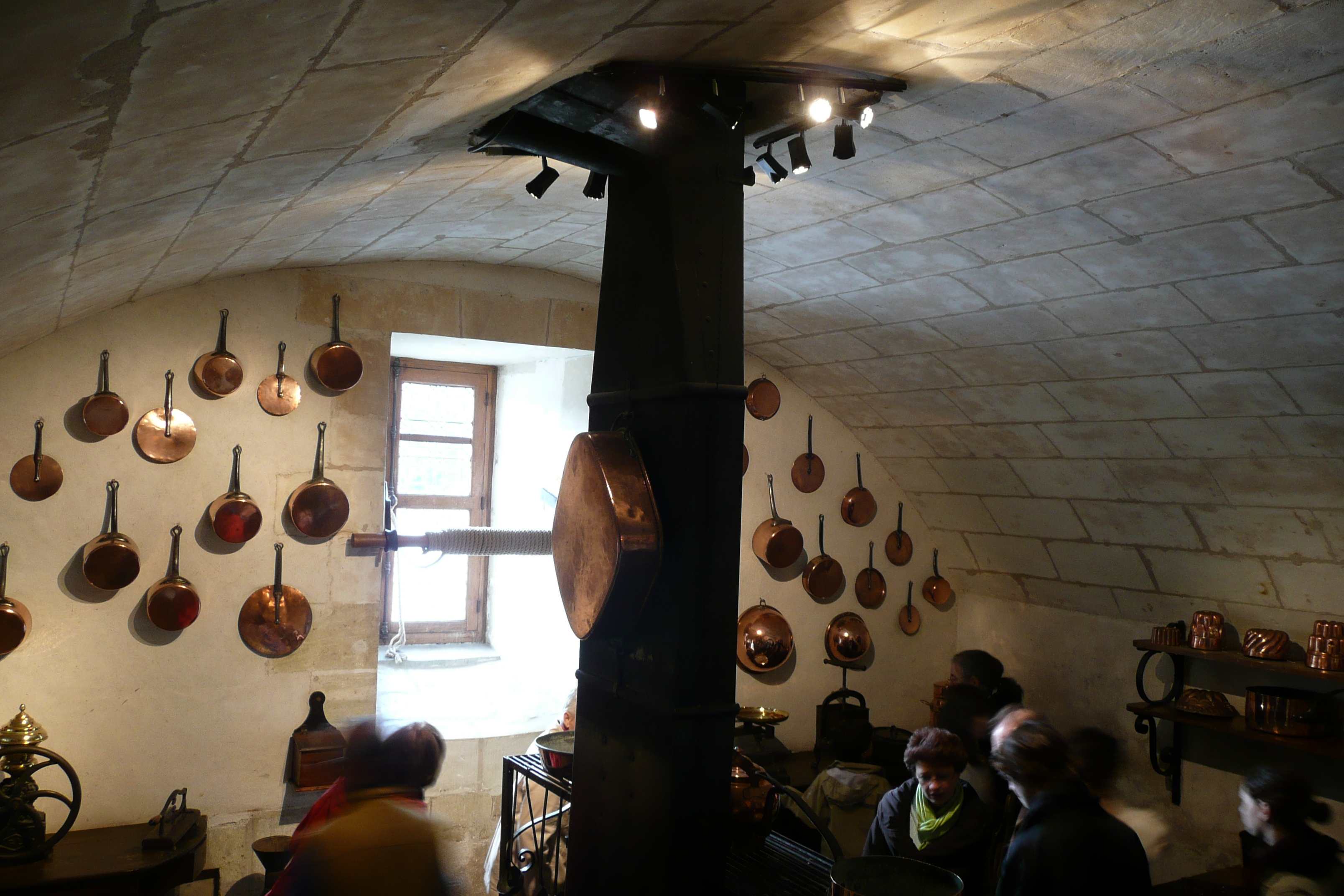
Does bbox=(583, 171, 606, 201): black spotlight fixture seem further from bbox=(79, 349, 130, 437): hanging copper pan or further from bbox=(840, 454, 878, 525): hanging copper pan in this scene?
bbox=(840, 454, 878, 525): hanging copper pan

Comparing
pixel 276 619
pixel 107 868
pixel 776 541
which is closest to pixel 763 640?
pixel 776 541

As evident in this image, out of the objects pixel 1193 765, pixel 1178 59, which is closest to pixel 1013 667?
pixel 1193 765

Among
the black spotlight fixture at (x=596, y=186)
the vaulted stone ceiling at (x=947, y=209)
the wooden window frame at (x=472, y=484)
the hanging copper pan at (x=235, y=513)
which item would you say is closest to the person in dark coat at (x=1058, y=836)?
the vaulted stone ceiling at (x=947, y=209)

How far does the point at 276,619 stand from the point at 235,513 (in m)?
0.46

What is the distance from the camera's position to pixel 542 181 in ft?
8.56

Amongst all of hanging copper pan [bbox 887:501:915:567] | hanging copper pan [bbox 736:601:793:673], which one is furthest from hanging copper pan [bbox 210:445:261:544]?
hanging copper pan [bbox 887:501:915:567]

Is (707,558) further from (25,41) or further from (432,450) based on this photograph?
(432,450)

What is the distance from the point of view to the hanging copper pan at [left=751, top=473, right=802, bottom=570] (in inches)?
198

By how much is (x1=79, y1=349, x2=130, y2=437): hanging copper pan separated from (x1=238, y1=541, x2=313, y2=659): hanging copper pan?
2.49 ft

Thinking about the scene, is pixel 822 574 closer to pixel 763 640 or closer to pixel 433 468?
pixel 763 640

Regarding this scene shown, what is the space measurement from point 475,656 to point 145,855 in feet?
6.97

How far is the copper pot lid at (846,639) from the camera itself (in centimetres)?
522

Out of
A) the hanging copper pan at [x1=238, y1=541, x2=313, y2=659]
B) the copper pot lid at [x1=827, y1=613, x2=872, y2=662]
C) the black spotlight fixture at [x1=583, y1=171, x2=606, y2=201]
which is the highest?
the black spotlight fixture at [x1=583, y1=171, x2=606, y2=201]

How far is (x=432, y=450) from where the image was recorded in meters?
5.38
